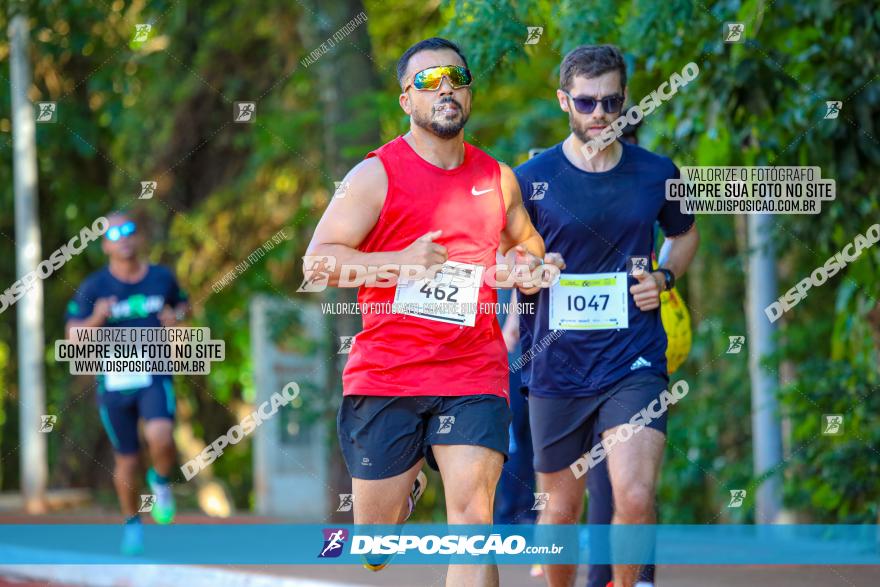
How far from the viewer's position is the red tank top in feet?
18.6

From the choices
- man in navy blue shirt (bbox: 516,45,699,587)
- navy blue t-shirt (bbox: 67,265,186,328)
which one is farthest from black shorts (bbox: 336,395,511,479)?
navy blue t-shirt (bbox: 67,265,186,328)

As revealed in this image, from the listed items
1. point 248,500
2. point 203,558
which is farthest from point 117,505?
point 203,558

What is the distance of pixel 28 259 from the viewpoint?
17.6 m

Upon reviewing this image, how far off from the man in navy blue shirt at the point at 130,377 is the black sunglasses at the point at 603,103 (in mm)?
4827

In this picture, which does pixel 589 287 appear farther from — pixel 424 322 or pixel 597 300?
pixel 424 322

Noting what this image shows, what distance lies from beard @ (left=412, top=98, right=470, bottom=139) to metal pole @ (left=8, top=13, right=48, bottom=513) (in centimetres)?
1265

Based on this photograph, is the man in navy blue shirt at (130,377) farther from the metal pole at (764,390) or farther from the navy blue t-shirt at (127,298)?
the metal pole at (764,390)

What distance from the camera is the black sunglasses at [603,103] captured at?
21.4 ft

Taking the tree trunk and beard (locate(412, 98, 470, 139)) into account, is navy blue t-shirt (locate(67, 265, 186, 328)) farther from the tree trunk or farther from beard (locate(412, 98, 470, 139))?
beard (locate(412, 98, 470, 139))

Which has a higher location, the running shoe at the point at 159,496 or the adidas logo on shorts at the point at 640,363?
the adidas logo on shorts at the point at 640,363

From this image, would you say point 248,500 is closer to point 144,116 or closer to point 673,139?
point 144,116

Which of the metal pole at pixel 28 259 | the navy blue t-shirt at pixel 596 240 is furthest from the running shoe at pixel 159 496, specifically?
the metal pole at pixel 28 259

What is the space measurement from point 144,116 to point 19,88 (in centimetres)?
200

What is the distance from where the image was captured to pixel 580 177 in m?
6.62
